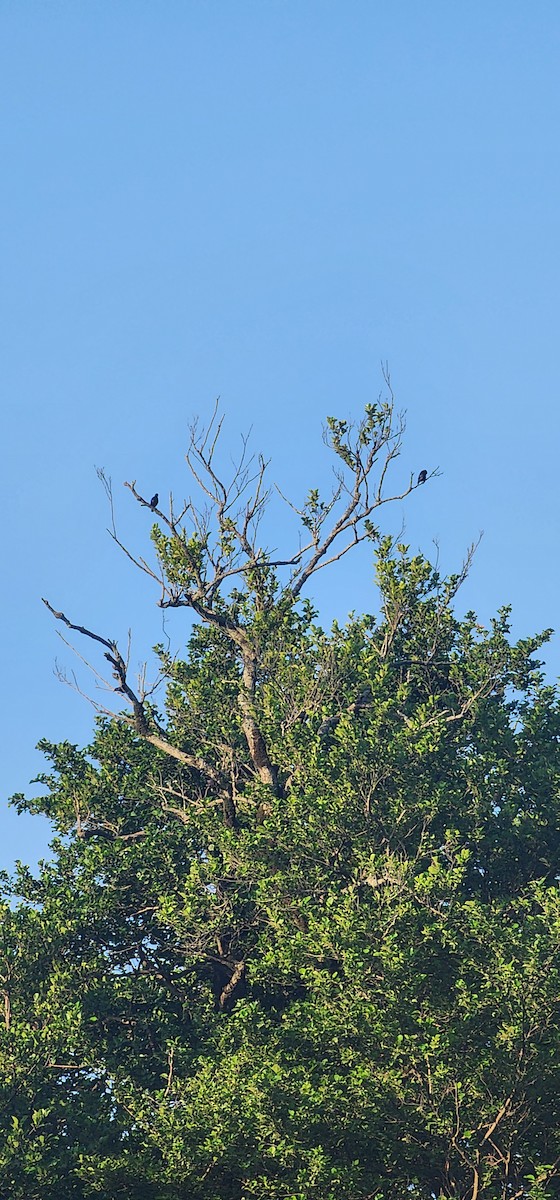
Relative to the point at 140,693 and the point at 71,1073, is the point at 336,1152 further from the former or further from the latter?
the point at 140,693

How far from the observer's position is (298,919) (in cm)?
2477

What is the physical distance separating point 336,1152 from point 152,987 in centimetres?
568

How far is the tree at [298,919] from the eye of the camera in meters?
21.0

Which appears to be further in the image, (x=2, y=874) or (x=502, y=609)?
(x=502, y=609)

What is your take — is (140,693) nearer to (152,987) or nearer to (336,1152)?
(152,987)

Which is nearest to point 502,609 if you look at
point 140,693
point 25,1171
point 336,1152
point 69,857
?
point 140,693

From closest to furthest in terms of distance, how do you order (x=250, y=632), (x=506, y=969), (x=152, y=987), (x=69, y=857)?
(x=506, y=969) → (x=152, y=987) → (x=69, y=857) → (x=250, y=632)

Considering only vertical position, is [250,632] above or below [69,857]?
above

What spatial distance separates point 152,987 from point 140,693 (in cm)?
677

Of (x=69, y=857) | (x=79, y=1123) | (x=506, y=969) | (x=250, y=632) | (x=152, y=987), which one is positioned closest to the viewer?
(x=506, y=969)

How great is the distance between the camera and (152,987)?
26.4 m

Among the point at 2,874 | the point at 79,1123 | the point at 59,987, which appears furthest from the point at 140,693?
the point at 79,1123

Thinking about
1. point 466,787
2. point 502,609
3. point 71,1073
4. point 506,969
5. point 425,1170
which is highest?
point 502,609

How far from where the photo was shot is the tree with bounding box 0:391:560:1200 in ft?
69.0
